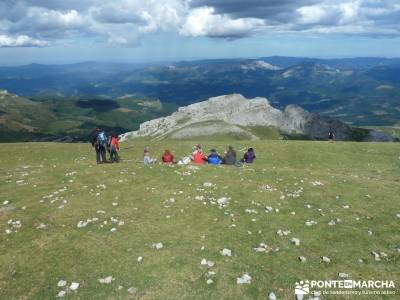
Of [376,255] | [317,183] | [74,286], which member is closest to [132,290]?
[74,286]

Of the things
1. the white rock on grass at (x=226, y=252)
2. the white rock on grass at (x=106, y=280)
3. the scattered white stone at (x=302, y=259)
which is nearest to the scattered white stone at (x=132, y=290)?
the white rock on grass at (x=106, y=280)

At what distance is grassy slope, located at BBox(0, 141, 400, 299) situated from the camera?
54.7 ft

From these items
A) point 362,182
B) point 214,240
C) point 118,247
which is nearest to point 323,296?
point 214,240

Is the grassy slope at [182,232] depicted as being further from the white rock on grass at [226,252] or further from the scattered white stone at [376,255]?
the white rock on grass at [226,252]

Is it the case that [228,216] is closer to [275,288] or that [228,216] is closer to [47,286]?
[275,288]

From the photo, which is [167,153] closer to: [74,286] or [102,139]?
[102,139]

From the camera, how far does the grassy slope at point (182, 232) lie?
1669 centimetres

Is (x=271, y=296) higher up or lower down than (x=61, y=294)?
higher up

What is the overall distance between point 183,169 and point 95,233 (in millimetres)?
13570

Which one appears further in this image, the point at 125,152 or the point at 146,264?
the point at 125,152

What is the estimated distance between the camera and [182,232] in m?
21.1

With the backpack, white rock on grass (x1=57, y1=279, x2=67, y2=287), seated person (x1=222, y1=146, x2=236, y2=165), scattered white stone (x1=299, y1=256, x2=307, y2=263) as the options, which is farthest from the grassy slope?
seated person (x1=222, y1=146, x2=236, y2=165)

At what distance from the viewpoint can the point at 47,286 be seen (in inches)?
655

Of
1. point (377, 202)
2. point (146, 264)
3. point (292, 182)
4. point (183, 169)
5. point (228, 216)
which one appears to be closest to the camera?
point (146, 264)
